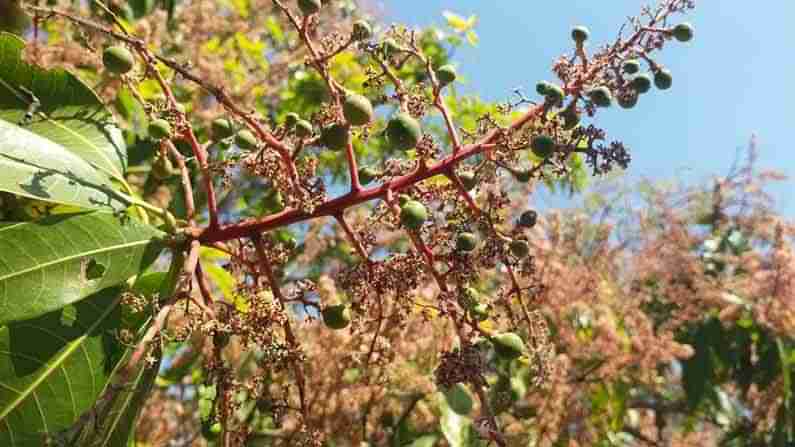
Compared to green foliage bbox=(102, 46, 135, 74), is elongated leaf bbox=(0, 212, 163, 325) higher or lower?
lower

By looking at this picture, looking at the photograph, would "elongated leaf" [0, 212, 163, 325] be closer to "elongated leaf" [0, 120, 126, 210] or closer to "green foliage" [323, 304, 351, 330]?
"elongated leaf" [0, 120, 126, 210]

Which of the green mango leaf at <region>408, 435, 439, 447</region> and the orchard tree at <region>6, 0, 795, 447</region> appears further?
the green mango leaf at <region>408, 435, 439, 447</region>

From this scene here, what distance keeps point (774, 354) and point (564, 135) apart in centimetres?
311

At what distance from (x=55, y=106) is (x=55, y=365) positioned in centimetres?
59

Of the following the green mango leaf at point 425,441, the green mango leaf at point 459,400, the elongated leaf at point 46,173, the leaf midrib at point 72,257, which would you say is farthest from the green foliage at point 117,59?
the green mango leaf at point 425,441

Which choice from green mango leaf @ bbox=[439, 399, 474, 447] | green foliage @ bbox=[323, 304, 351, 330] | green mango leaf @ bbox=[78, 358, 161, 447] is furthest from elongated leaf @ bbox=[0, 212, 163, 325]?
green mango leaf @ bbox=[439, 399, 474, 447]

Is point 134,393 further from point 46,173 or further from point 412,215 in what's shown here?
point 412,215

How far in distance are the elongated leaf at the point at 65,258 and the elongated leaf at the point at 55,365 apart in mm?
55

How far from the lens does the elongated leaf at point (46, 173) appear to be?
4.35ft

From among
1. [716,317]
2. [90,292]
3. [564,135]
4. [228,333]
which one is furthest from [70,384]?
[716,317]

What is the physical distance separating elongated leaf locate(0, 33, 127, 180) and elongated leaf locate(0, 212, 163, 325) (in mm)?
208

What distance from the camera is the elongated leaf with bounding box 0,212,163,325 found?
4.27 ft

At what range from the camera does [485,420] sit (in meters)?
1.32

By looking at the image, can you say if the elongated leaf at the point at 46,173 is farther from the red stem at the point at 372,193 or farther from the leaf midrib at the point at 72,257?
the red stem at the point at 372,193
